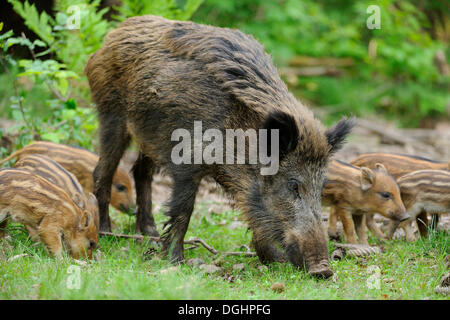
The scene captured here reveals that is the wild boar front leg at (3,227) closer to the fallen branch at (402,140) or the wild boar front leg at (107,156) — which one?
the wild boar front leg at (107,156)

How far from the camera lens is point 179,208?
510cm

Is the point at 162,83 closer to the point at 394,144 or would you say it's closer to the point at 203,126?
the point at 203,126

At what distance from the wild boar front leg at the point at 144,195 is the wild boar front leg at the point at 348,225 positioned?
6.80ft

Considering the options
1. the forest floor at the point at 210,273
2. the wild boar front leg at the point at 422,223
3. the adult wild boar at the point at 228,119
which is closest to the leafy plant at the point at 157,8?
the adult wild boar at the point at 228,119

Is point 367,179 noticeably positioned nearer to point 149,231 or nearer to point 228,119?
point 228,119

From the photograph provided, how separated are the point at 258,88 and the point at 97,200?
2.31m

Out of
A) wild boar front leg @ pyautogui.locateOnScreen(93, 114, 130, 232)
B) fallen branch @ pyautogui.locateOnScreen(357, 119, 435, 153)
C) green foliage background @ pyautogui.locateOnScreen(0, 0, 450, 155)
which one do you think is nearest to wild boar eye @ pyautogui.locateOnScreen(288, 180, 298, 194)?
wild boar front leg @ pyautogui.locateOnScreen(93, 114, 130, 232)

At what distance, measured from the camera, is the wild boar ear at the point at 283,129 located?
4.53m

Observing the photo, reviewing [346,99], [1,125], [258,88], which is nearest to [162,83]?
[258,88]

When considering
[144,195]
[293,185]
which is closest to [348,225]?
[293,185]

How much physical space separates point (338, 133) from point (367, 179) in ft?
3.45

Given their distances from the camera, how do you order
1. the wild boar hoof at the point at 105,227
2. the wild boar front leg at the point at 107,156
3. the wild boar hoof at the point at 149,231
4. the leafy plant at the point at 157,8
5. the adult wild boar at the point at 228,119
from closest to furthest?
the adult wild boar at the point at 228,119 → the wild boar front leg at the point at 107,156 → the wild boar hoof at the point at 105,227 → the wild boar hoof at the point at 149,231 → the leafy plant at the point at 157,8

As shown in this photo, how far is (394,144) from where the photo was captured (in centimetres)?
1098
